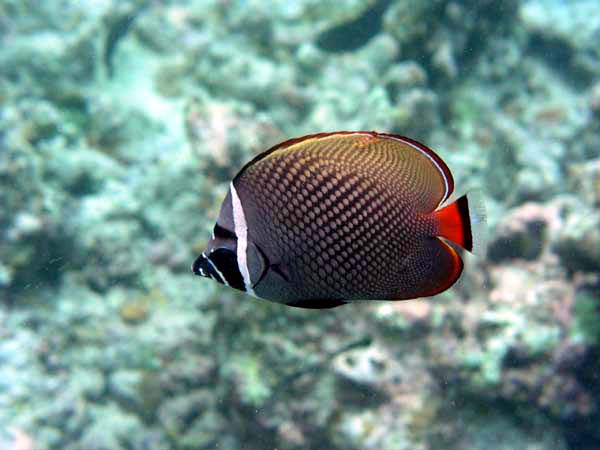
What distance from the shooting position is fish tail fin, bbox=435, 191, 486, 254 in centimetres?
134

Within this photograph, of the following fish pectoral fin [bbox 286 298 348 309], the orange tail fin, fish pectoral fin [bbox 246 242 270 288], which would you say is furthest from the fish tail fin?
fish pectoral fin [bbox 246 242 270 288]

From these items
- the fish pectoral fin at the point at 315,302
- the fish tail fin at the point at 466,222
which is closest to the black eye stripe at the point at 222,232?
the fish pectoral fin at the point at 315,302

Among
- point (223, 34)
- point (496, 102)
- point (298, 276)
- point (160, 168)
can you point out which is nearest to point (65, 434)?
point (160, 168)

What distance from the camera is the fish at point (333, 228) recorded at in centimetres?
141

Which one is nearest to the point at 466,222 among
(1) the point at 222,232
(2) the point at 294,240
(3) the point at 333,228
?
(3) the point at 333,228

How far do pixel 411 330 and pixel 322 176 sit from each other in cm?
320

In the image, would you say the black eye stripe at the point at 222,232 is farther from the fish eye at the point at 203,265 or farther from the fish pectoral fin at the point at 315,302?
the fish pectoral fin at the point at 315,302

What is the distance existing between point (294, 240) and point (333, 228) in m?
0.13

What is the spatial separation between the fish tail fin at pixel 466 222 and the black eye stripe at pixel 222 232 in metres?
0.66

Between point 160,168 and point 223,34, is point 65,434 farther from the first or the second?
point 223,34

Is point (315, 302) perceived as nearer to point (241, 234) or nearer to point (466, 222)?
point (241, 234)

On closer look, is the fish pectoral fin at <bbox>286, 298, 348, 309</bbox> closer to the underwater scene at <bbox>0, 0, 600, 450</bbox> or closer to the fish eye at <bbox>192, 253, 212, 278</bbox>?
the underwater scene at <bbox>0, 0, 600, 450</bbox>

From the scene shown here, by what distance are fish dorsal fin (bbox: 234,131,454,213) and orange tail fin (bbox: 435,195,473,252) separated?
6 cm

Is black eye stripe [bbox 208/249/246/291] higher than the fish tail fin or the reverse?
A: higher
